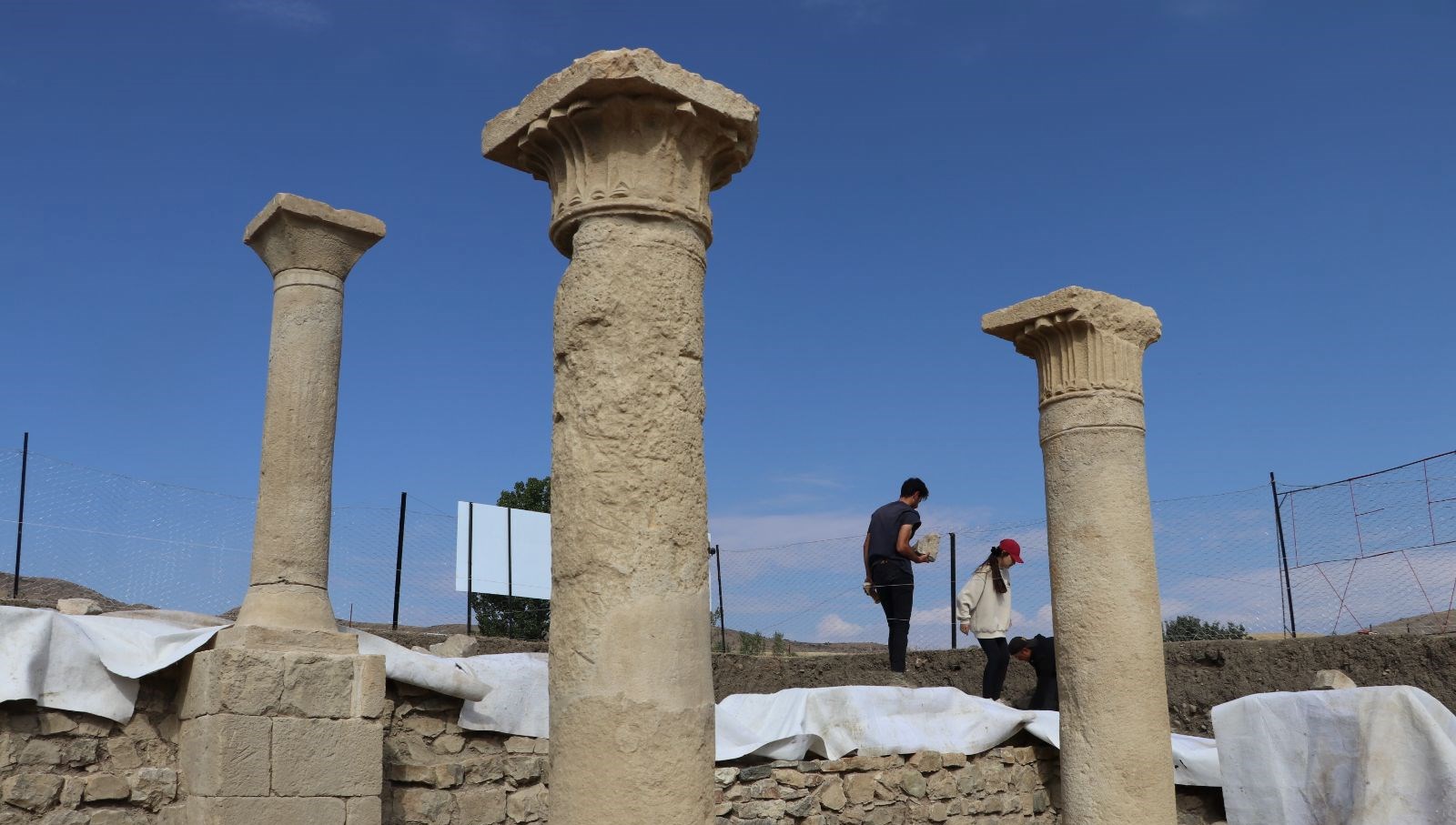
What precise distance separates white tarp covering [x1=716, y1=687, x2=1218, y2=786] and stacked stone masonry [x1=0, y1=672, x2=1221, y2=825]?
0.34ft

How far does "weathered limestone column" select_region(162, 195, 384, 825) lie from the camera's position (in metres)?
6.11

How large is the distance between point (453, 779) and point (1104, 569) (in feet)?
12.7

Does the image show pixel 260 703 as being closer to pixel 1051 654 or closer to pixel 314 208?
pixel 314 208

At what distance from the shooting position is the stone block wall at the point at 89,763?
5.80 meters

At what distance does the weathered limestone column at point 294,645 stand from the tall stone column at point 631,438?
8.83ft

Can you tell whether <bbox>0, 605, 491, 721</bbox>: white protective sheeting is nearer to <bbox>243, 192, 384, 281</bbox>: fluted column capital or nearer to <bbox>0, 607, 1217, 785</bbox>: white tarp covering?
<bbox>0, 607, 1217, 785</bbox>: white tarp covering

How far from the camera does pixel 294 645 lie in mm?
6652

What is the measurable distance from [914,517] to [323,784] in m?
5.26

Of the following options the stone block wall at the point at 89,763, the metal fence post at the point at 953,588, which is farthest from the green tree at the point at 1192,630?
the stone block wall at the point at 89,763

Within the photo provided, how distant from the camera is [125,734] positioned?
6.27 m

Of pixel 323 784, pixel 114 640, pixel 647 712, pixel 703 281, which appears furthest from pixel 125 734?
pixel 703 281

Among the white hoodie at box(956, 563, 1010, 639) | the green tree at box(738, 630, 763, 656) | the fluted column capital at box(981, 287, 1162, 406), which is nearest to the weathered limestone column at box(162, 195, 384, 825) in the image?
the fluted column capital at box(981, 287, 1162, 406)

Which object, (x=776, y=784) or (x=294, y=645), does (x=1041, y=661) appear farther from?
(x=294, y=645)

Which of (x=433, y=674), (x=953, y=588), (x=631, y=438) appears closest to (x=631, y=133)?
(x=631, y=438)
